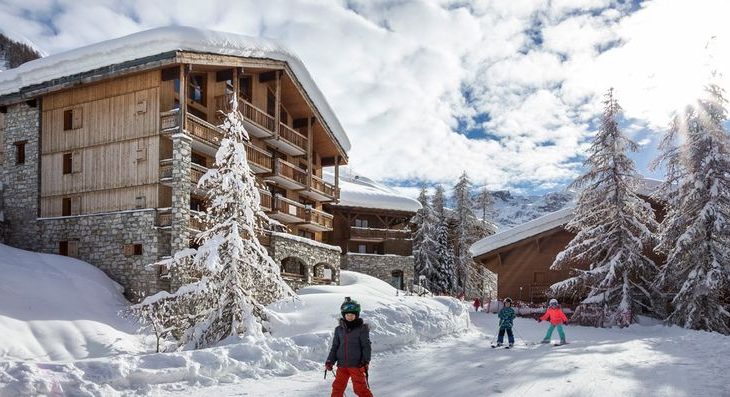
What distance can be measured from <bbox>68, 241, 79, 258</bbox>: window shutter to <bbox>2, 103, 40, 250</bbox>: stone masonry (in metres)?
2.00

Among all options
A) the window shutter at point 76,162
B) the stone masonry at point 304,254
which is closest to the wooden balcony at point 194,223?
the stone masonry at point 304,254

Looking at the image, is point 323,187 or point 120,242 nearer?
point 120,242

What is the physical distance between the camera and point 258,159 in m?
24.6

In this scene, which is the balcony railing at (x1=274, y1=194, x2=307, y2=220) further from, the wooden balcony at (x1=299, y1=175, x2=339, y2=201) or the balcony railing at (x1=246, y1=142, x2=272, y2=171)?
the wooden balcony at (x1=299, y1=175, x2=339, y2=201)

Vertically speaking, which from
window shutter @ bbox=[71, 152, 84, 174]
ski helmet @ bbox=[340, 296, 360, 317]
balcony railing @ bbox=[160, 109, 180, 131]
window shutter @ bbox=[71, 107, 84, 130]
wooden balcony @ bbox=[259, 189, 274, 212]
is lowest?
ski helmet @ bbox=[340, 296, 360, 317]

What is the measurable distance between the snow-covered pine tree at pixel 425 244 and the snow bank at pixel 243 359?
2949 centimetres

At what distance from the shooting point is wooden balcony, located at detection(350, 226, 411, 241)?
39.1m

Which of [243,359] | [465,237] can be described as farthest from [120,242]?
[465,237]

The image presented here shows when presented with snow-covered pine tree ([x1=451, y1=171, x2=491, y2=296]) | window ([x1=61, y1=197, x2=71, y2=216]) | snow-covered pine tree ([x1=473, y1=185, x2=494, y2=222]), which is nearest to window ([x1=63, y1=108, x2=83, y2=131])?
window ([x1=61, y1=197, x2=71, y2=216])

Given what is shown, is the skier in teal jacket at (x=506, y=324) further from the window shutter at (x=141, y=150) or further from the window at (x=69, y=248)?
the window at (x=69, y=248)

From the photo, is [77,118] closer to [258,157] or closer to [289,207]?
[258,157]

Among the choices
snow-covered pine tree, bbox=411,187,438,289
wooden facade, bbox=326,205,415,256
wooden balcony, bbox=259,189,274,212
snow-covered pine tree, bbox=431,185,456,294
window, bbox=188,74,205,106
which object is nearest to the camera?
window, bbox=188,74,205,106

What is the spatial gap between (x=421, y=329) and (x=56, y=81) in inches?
674

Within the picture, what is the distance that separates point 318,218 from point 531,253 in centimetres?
1180
